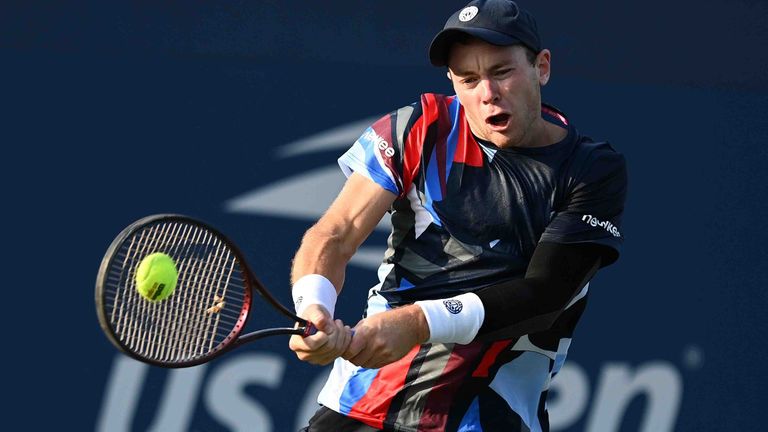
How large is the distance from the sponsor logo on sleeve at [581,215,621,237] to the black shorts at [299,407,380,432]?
78 centimetres

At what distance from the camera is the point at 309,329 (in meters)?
3.10

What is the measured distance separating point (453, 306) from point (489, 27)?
2.35 feet

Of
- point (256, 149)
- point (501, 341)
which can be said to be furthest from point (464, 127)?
point (256, 149)

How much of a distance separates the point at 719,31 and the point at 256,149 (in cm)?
216

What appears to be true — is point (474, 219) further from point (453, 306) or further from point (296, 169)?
point (296, 169)

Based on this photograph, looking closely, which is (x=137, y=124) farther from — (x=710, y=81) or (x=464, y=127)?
(x=710, y=81)

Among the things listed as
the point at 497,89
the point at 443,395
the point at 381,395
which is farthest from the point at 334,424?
the point at 497,89

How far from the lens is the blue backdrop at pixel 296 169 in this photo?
5.15m

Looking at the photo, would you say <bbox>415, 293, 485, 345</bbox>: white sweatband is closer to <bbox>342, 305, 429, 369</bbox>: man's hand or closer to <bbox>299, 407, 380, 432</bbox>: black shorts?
<bbox>342, 305, 429, 369</bbox>: man's hand

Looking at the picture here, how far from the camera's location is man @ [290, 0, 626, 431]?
3.44m

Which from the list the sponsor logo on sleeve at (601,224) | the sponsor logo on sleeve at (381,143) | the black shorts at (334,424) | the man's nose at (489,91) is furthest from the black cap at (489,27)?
the black shorts at (334,424)

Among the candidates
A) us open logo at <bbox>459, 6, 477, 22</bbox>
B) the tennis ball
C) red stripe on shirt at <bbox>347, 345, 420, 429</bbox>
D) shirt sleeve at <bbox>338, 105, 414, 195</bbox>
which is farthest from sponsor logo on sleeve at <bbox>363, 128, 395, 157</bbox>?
the tennis ball

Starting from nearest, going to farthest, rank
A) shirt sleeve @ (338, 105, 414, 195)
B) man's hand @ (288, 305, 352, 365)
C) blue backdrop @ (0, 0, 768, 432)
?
man's hand @ (288, 305, 352, 365) < shirt sleeve @ (338, 105, 414, 195) < blue backdrop @ (0, 0, 768, 432)

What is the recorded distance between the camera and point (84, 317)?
5156mm
